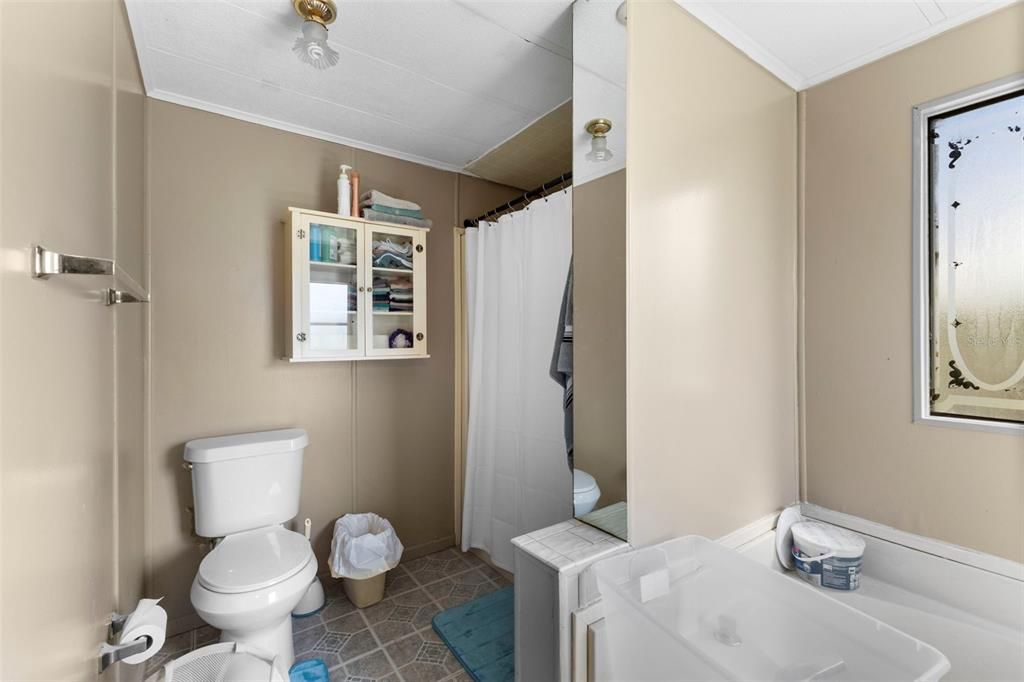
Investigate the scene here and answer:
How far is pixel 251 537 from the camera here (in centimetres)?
185

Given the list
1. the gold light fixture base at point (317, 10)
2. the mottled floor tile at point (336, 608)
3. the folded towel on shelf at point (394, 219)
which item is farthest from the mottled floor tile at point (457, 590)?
the gold light fixture base at point (317, 10)

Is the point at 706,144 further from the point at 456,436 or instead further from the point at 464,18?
the point at 456,436

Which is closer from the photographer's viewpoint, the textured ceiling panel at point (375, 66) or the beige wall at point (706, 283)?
the beige wall at point (706, 283)

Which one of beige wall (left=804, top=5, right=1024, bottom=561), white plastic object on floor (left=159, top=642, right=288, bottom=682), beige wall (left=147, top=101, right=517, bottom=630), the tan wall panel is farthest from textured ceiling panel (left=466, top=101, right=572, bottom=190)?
white plastic object on floor (left=159, top=642, right=288, bottom=682)

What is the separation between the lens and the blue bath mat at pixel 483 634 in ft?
5.61

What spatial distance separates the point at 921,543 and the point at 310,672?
2.17 m

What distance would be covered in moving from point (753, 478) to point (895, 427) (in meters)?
0.48

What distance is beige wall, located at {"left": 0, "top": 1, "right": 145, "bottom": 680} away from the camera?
539 mm

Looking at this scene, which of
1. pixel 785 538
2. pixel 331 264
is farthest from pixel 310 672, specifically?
pixel 785 538

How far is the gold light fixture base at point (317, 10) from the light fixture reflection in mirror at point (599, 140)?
85cm

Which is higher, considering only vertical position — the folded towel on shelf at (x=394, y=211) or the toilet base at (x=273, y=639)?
the folded towel on shelf at (x=394, y=211)

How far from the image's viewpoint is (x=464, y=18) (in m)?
1.38

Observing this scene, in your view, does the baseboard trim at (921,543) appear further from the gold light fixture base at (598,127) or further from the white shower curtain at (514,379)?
the gold light fixture base at (598,127)

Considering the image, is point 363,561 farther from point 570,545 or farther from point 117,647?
point 570,545
